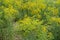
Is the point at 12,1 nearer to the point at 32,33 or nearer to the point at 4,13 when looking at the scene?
the point at 4,13

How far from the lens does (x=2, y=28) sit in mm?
5586

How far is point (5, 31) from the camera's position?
5.51 m

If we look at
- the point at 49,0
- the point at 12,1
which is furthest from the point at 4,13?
the point at 49,0

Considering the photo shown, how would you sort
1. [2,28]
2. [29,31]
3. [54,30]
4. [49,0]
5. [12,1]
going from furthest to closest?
[49,0]
[12,1]
[54,30]
[2,28]
[29,31]

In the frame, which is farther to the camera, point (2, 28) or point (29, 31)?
point (2, 28)

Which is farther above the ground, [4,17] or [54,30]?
[4,17]

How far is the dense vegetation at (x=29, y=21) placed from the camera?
532cm

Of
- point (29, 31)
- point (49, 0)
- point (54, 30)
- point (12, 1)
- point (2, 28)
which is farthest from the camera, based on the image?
point (49, 0)

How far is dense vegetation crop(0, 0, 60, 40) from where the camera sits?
17.5ft

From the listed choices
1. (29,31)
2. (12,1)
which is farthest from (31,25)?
(12,1)

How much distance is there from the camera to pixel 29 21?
17.5 feet

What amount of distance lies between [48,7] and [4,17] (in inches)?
81.3

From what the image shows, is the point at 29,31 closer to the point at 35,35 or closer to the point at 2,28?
the point at 35,35

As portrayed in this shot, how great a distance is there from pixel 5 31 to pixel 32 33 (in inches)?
25.7
